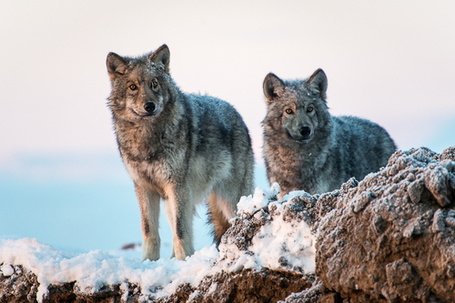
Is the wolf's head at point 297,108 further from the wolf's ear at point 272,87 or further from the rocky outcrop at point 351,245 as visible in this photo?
the rocky outcrop at point 351,245

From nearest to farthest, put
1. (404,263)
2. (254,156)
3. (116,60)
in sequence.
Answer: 1. (404,263)
2. (116,60)
3. (254,156)

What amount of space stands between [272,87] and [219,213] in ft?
7.28

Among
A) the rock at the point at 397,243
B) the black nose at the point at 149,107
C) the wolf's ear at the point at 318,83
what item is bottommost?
the rock at the point at 397,243

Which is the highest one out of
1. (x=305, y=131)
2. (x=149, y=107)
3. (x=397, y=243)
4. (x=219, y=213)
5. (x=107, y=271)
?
(x=149, y=107)

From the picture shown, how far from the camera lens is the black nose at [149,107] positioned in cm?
758

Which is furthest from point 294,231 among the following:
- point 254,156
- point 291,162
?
point 254,156

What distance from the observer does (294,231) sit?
443 centimetres

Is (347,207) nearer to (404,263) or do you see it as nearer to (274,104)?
(404,263)


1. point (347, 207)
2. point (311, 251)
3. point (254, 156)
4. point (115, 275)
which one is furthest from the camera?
point (254, 156)

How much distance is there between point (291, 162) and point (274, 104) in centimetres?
96

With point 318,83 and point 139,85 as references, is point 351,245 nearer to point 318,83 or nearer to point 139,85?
point 139,85

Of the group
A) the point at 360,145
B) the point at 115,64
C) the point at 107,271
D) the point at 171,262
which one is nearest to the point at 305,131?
the point at 360,145

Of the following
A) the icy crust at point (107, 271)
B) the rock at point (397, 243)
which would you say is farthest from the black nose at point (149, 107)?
the rock at point (397, 243)

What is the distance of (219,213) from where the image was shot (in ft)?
31.0
